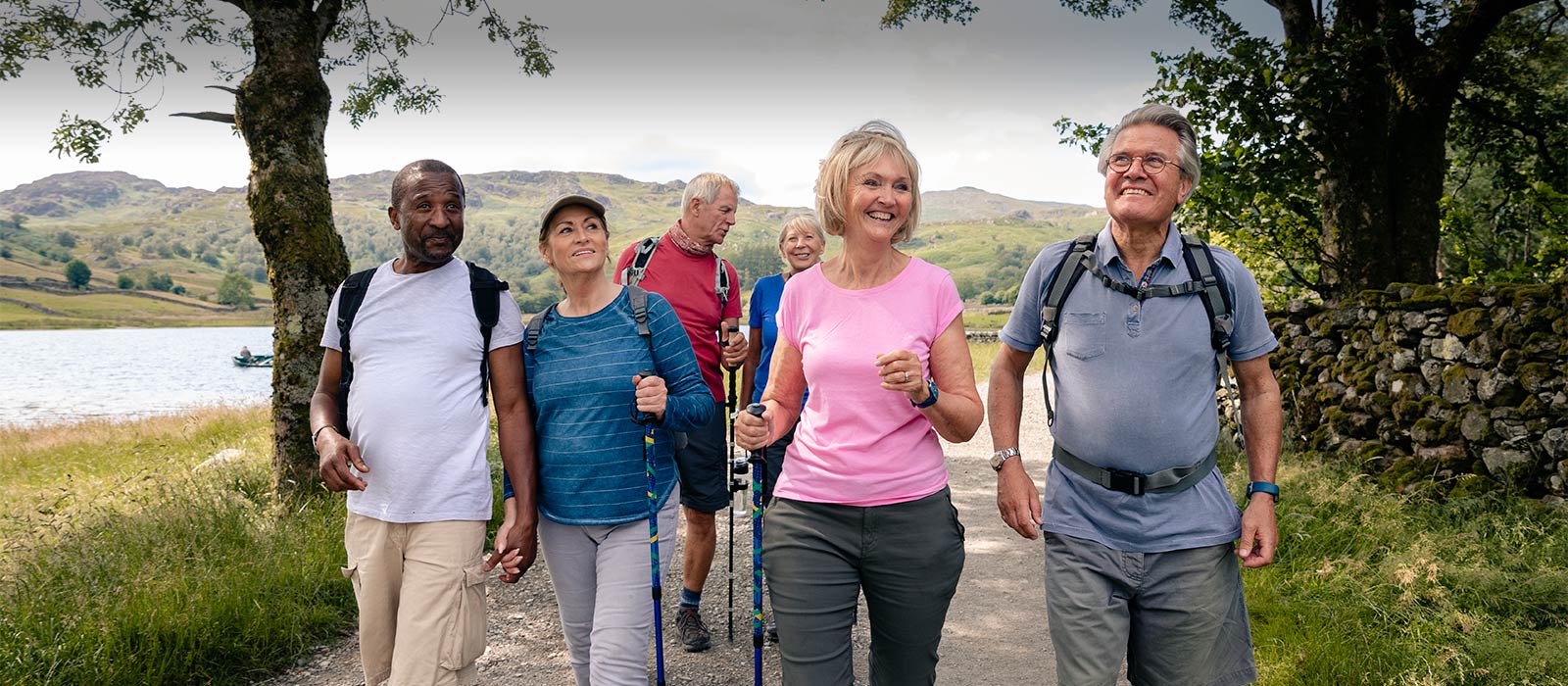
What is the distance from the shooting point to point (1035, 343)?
2.81 metres

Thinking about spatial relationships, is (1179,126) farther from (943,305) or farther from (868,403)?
(868,403)

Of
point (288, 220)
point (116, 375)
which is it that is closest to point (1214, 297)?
point (288, 220)

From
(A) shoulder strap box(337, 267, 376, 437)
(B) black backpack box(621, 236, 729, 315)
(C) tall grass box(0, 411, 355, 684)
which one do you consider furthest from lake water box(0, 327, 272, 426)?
(A) shoulder strap box(337, 267, 376, 437)

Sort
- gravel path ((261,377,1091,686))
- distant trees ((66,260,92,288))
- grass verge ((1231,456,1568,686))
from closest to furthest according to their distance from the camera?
1. grass verge ((1231,456,1568,686))
2. gravel path ((261,377,1091,686))
3. distant trees ((66,260,92,288))

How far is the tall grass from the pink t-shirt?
338cm

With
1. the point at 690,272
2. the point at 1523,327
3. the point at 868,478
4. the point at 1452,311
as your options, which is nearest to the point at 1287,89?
the point at 1452,311

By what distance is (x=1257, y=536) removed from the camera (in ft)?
8.29

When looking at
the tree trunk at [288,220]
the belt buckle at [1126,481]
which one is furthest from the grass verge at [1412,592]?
the tree trunk at [288,220]

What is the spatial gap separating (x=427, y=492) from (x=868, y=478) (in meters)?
1.44

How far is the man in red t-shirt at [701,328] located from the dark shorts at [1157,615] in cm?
228

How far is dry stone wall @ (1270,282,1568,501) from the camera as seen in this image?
603cm

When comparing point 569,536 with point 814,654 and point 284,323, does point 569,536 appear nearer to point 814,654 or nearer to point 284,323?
point 814,654

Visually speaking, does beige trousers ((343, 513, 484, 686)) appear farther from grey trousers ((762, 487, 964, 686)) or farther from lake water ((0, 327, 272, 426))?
lake water ((0, 327, 272, 426))

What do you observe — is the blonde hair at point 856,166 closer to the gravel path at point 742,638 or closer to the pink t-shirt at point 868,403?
the pink t-shirt at point 868,403
